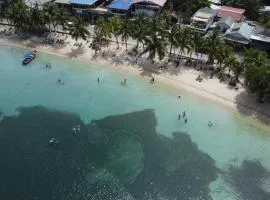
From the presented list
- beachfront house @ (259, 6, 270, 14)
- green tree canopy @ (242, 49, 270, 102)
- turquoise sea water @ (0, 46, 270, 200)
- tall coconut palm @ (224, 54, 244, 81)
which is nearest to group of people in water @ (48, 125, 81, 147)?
turquoise sea water @ (0, 46, 270, 200)

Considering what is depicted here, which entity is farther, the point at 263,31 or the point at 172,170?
the point at 263,31

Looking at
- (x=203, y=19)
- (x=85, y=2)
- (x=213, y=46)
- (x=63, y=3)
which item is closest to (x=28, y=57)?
(x=63, y=3)

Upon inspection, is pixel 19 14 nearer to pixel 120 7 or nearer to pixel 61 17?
A: pixel 61 17

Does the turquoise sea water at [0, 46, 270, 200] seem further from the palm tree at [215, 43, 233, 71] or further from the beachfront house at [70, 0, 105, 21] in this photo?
the beachfront house at [70, 0, 105, 21]

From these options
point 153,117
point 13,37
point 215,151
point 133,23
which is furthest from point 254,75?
point 13,37

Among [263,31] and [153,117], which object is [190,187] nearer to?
[153,117]

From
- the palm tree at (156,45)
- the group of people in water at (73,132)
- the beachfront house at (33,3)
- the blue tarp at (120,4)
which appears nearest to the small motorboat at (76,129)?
the group of people in water at (73,132)
